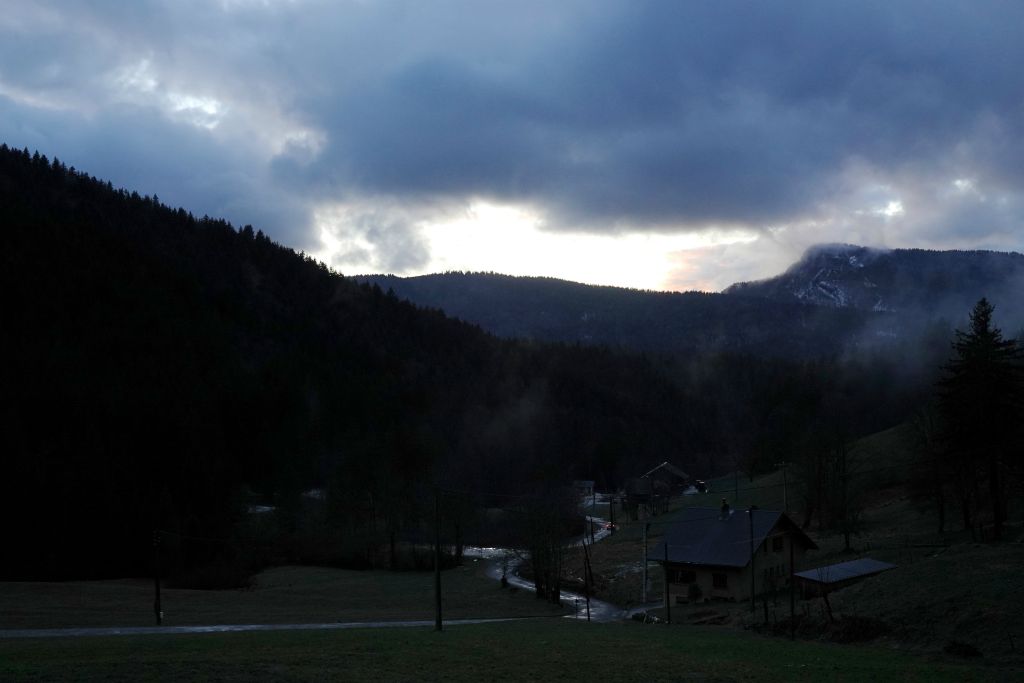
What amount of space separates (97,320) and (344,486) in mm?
50115

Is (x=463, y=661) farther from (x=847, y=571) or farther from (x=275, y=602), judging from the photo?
(x=275, y=602)

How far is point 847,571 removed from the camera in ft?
137

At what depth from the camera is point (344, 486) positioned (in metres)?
87.7

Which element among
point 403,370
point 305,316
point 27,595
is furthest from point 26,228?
point 27,595

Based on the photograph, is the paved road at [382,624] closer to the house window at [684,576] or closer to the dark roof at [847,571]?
the house window at [684,576]

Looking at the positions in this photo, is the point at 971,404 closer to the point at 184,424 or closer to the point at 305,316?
the point at 184,424

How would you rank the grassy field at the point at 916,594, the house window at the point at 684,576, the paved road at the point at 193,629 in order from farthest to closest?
the house window at the point at 684,576
the paved road at the point at 193,629
the grassy field at the point at 916,594

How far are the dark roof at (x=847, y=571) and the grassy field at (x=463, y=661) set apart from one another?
1369cm

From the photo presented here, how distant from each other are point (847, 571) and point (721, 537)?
11.9m

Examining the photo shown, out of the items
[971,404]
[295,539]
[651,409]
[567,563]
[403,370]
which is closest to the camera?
[971,404]

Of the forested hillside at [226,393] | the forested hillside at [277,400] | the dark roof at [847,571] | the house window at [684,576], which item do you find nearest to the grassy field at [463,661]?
the dark roof at [847,571]

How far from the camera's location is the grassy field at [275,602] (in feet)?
140

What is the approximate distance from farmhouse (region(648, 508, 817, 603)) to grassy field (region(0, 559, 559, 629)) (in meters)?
8.76

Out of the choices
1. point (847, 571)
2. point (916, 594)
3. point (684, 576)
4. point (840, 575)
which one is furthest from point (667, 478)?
point (916, 594)
